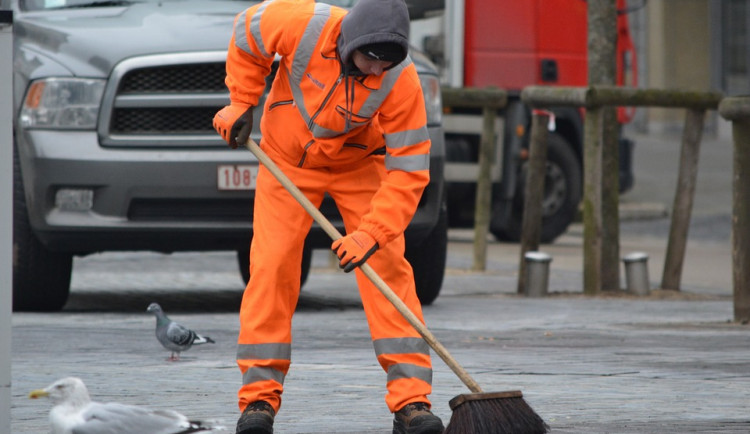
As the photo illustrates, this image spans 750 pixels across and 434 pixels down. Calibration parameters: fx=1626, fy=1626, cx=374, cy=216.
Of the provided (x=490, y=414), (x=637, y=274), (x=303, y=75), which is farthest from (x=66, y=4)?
(x=490, y=414)

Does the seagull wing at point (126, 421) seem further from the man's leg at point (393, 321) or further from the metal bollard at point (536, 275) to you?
the metal bollard at point (536, 275)

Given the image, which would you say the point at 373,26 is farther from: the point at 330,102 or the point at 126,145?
the point at 126,145

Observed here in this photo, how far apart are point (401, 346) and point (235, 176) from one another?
2.77 metres

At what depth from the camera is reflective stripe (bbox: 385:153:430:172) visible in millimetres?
4844

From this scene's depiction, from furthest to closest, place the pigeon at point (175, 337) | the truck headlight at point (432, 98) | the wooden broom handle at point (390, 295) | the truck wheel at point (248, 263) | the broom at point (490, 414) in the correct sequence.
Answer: the truck wheel at point (248, 263), the truck headlight at point (432, 98), the pigeon at point (175, 337), the wooden broom handle at point (390, 295), the broom at point (490, 414)

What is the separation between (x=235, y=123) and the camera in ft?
16.5

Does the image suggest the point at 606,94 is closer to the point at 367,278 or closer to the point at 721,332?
the point at 721,332

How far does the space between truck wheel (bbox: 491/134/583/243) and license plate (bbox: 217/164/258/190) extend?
6.34 meters

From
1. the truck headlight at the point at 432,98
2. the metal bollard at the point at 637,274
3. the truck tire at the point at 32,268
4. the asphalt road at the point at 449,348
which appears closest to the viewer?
the asphalt road at the point at 449,348

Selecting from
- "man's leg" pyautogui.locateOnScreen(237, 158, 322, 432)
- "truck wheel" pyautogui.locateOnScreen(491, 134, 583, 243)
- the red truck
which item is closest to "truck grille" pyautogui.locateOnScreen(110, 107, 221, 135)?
"man's leg" pyautogui.locateOnScreen(237, 158, 322, 432)

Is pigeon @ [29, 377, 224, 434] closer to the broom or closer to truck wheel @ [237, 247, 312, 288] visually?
the broom

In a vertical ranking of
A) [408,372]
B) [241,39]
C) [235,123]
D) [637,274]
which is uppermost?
[241,39]

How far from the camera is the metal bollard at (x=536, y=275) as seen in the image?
8.94 meters

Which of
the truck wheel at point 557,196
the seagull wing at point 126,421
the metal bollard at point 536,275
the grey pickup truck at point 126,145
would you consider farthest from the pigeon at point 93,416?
the truck wheel at point 557,196
